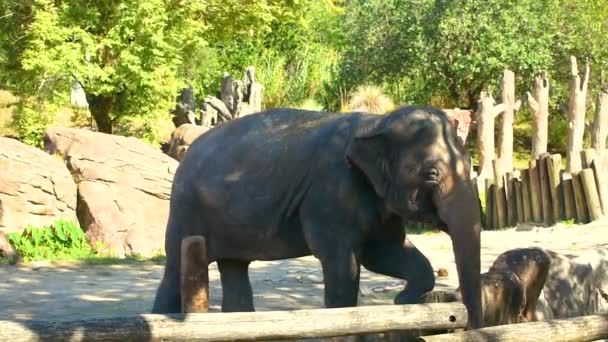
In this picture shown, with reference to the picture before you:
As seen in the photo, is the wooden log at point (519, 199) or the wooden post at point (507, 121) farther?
the wooden post at point (507, 121)

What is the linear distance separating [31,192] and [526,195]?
742 cm

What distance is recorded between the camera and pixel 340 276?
6.12m

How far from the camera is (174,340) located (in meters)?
4.56

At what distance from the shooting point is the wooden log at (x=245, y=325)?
4.14 m

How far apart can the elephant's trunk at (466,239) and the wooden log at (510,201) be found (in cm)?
1114

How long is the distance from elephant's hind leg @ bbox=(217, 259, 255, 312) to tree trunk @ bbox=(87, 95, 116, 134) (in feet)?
56.8

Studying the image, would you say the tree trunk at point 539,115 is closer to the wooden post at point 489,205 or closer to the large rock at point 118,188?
the wooden post at point 489,205

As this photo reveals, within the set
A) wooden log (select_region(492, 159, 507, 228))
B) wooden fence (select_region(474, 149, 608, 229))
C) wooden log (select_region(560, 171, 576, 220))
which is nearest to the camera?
wooden fence (select_region(474, 149, 608, 229))

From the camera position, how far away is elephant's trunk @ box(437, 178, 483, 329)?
5582 millimetres

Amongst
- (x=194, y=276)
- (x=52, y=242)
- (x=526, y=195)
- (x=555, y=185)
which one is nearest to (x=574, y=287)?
(x=194, y=276)

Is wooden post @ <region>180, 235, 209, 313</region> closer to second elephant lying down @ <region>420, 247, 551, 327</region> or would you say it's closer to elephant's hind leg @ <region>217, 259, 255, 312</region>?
elephant's hind leg @ <region>217, 259, 255, 312</region>

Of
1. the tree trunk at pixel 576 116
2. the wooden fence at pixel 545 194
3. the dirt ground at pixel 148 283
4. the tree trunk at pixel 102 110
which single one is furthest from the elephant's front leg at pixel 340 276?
the tree trunk at pixel 102 110

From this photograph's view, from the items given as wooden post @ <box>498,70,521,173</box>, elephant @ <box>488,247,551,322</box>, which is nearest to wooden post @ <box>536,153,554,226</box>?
wooden post @ <box>498,70,521,173</box>

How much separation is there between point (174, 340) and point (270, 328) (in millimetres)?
498
